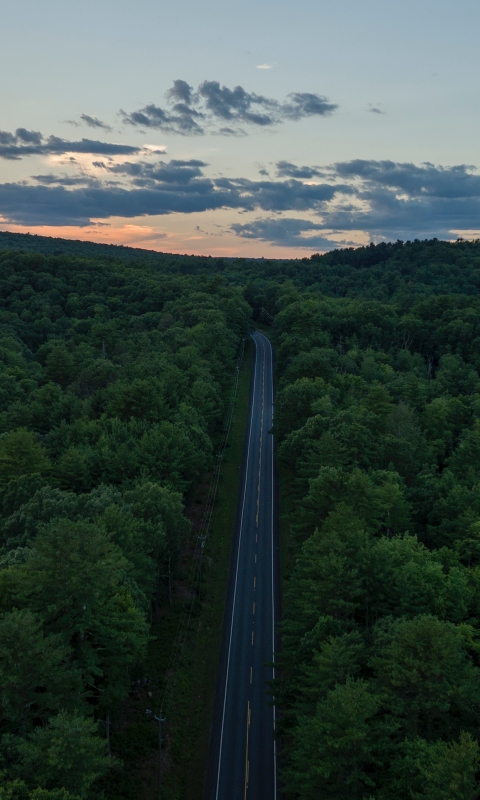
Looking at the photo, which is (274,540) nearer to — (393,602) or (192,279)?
(393,602)

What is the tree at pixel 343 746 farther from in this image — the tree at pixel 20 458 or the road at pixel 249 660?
the tree at pixel 20 458

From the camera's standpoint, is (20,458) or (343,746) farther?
(20,458)

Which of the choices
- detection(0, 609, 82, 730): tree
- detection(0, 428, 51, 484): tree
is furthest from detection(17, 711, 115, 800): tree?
detection(0, 428, 51, 484): tree

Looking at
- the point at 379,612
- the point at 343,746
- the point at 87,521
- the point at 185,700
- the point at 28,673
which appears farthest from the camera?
the point at 185,700

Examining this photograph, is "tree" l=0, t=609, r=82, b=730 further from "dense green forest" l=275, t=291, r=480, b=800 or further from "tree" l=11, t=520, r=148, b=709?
"dense green forest" l=275, t=291, r=480, b=800

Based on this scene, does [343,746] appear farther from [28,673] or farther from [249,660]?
[249,660]

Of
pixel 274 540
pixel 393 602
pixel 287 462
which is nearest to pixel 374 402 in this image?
pixel 287 462

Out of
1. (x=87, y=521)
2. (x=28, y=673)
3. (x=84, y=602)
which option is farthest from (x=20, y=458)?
(x=28, y=673)
